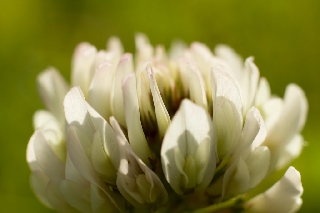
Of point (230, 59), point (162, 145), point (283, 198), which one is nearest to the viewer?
point (162, 145)

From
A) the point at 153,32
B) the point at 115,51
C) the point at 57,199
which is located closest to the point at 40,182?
the point at 57,199

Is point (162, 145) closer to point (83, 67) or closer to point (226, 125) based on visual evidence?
point (226, 125)

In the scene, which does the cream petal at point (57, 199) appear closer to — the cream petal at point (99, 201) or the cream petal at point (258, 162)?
the cream petal at point (99, 201)

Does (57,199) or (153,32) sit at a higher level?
(153,32)

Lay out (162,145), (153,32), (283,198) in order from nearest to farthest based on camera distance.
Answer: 1. (162,145)
2. (283,198)
3. (153,32)

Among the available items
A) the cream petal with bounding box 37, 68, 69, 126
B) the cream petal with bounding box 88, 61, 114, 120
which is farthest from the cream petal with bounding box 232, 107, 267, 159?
the cream petal with bounding box 37, 68, 69, 126

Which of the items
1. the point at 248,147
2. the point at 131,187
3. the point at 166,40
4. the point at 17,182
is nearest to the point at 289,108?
the point at 248,147

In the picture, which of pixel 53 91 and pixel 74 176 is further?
pixel 53 91
